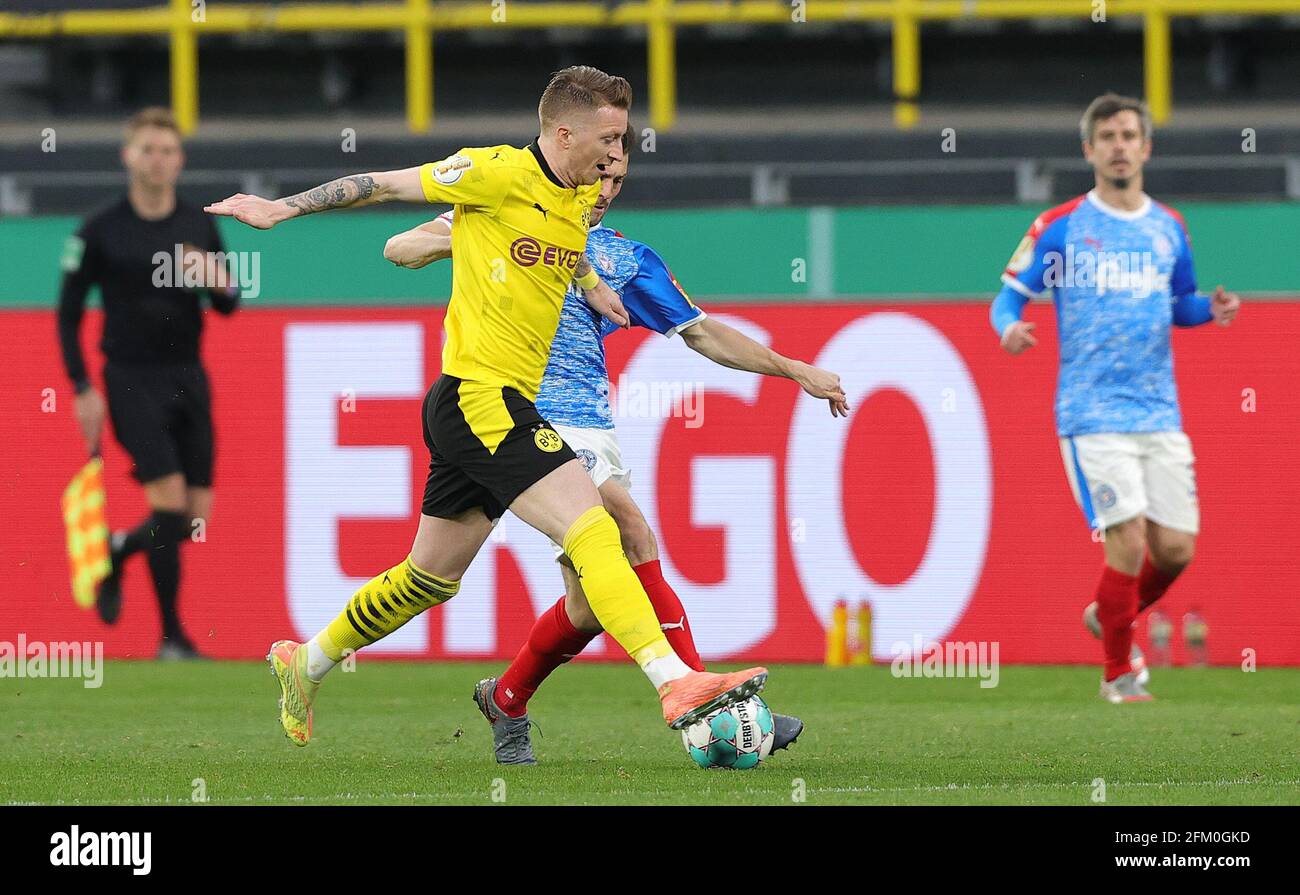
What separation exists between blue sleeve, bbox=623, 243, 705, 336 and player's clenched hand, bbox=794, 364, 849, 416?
2.01 feet

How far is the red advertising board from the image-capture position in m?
11.1

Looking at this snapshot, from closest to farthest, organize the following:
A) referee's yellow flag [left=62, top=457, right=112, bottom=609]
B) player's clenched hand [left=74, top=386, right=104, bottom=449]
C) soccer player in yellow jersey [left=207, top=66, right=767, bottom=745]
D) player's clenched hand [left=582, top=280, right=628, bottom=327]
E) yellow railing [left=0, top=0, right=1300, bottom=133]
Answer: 1. soccer player in yellow jersey [left=207, top=66, right=767, bottom=745]
2. player's clenched hand [left=582, top=280, right=628, bottom=327]
3. player's clenched hand [left=74, top=386, right=104, bottom=449]
4. referee's yellow flag [left=62, top=457, right=112, bottom=609]
5. yellow railing [left=0, top=0, right=1300, bottom=133]

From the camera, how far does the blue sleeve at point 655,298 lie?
23.4ft

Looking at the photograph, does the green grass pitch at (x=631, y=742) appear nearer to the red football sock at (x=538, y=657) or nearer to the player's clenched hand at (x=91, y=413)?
the red football sock at (x=538, y=657)

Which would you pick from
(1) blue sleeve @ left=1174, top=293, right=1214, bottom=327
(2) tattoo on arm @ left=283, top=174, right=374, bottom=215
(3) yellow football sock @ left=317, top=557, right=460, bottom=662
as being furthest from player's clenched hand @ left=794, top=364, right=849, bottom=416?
(1) blue sleeve @ left=1174, top=293, right=1214, bottom=327

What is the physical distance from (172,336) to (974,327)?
420cm

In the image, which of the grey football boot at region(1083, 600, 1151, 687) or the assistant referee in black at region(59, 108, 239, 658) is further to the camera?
the assistant referee in black at region(59, 108, 239, 658)

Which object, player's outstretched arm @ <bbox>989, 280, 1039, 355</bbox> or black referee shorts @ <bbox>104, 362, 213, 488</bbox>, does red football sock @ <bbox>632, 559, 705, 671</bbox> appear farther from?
black referee shorts @ <bbox>104, 362, 213, 488</bbox>

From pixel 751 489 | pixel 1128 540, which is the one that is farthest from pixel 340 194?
pixel 751 489

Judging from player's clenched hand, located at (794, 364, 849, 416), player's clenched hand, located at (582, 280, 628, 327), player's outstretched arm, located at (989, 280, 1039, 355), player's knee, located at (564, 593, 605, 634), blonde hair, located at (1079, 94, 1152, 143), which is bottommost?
player's knee, located at (564, 593, 605, 634)

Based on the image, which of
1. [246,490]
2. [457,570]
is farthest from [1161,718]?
[246,490]

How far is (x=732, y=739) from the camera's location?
21.9ft

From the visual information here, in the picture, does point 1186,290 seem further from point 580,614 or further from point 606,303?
point 606,303
